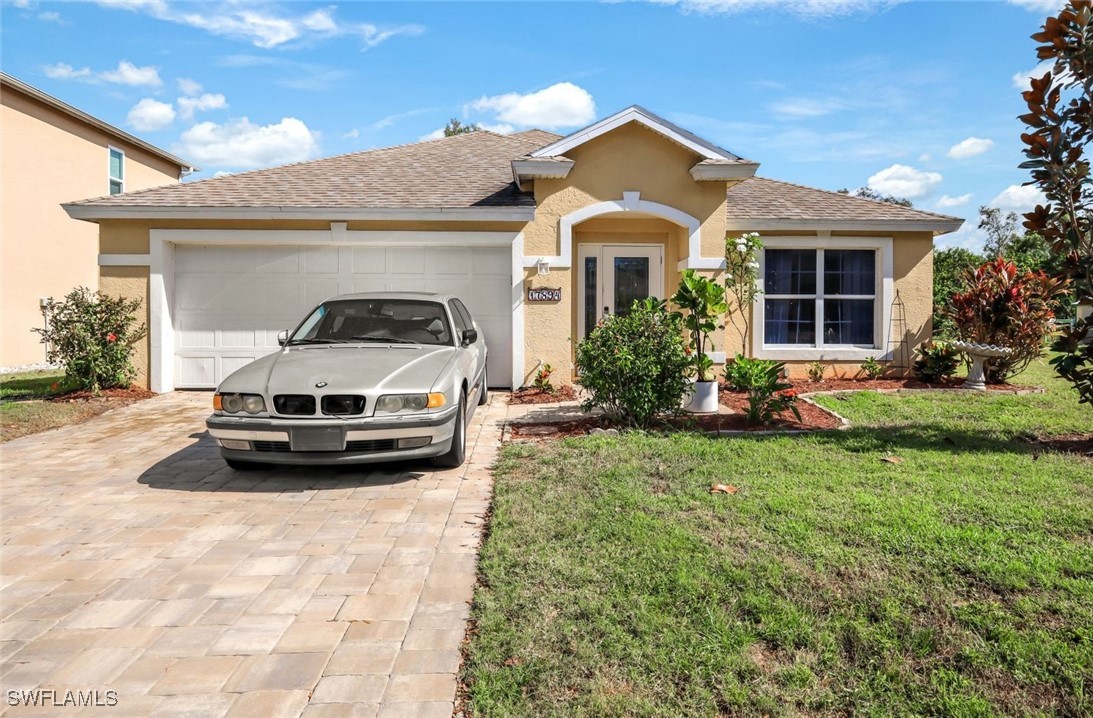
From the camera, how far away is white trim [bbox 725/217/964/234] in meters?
10.9

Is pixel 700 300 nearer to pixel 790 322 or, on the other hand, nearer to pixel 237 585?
pixel 790 322

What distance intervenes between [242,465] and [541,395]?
482 centimetres

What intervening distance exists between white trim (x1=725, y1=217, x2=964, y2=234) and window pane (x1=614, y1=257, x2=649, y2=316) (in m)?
1.67

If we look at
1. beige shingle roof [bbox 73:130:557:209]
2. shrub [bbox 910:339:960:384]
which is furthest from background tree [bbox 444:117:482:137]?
shrub [bbox 910:339:960:384]

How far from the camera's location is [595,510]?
4.43 m

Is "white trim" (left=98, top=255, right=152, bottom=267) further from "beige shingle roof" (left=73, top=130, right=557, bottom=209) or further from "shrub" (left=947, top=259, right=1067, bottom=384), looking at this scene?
"shrub" (left=947, top=259, right=1067, bottom=384)

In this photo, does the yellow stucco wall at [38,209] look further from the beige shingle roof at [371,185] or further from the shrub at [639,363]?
the shrub at [639,363]

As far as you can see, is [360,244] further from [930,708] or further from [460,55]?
[930,708]

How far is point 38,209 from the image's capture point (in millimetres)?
14617

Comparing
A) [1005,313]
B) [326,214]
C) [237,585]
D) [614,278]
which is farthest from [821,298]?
[237,585]

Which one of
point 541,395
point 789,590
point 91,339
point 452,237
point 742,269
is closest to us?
point 789,590

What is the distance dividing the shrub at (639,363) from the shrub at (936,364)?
6.25 m

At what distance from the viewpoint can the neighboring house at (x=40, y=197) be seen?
45.2ft

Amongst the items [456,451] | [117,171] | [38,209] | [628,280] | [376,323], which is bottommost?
[456,451]
